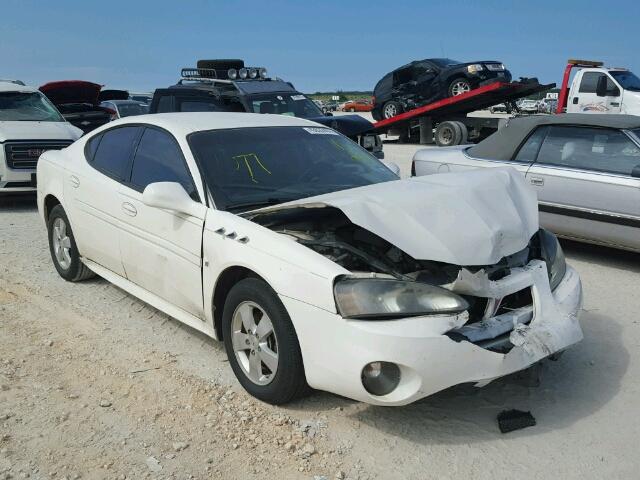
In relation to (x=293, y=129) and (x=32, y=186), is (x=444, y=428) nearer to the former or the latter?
(x=293, y=129)

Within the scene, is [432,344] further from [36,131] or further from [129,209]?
[36,131]

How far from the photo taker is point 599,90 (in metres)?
15.5

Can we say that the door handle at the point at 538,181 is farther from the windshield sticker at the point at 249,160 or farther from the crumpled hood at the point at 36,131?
the crumpled hood at the point at 36,131

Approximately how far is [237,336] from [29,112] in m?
8.40

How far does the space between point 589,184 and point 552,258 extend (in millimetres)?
2774

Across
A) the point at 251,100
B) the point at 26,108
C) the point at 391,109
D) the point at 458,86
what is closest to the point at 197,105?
the point at 251,100

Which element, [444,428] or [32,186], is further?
[32,186]

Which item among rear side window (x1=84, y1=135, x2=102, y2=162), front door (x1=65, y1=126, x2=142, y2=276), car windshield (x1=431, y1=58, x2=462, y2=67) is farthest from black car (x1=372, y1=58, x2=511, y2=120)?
front door (x1=65, y1=126, x2=142, y2=276)

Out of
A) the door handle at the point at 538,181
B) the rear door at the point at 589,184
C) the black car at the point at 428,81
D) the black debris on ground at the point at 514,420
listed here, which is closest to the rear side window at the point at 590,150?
the rear door at the point at 589,184

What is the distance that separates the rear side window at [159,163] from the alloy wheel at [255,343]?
2.75ft

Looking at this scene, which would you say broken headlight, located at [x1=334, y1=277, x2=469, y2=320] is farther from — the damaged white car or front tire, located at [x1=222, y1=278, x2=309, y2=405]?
front tire, located at [x1=222, y1=278, x2=309, y2=405]

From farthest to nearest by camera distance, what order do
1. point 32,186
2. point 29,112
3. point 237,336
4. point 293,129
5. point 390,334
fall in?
point 29,112 → point 32,186 → point 293,129 → point 237,336 → point 390,334

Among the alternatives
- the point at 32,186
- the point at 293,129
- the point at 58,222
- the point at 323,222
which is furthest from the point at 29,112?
the point at 323,222

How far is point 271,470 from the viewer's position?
2.94 meters
